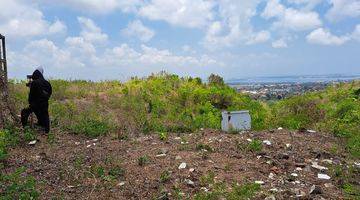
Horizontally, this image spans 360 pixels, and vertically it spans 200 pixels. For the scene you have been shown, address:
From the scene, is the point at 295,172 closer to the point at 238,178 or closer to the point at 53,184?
the point at 238,178

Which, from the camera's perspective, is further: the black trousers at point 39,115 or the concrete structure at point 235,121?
the concrete structure at point 235,121

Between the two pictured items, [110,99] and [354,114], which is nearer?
[354,114]

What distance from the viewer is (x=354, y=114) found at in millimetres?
13195

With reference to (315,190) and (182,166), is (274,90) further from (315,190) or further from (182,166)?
(315,190)

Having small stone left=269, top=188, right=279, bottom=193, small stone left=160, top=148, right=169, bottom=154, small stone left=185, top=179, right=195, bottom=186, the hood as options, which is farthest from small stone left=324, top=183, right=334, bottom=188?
the hood

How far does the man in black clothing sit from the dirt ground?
0.64 meters

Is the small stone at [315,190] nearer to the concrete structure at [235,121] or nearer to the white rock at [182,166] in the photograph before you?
the white rock at [182,166]

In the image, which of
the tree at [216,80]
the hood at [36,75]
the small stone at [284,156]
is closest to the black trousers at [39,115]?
the hood at [36,75]

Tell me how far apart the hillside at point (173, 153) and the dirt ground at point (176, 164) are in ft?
0.06

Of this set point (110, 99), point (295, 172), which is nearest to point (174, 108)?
point (110, 99)

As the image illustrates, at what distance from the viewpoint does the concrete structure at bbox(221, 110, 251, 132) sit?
37.4 ft

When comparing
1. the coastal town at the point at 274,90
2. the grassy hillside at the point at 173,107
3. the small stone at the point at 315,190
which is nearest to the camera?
the small stone at the point at 315,190

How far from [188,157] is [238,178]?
52.0 inches

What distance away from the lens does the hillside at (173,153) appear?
290 inches
